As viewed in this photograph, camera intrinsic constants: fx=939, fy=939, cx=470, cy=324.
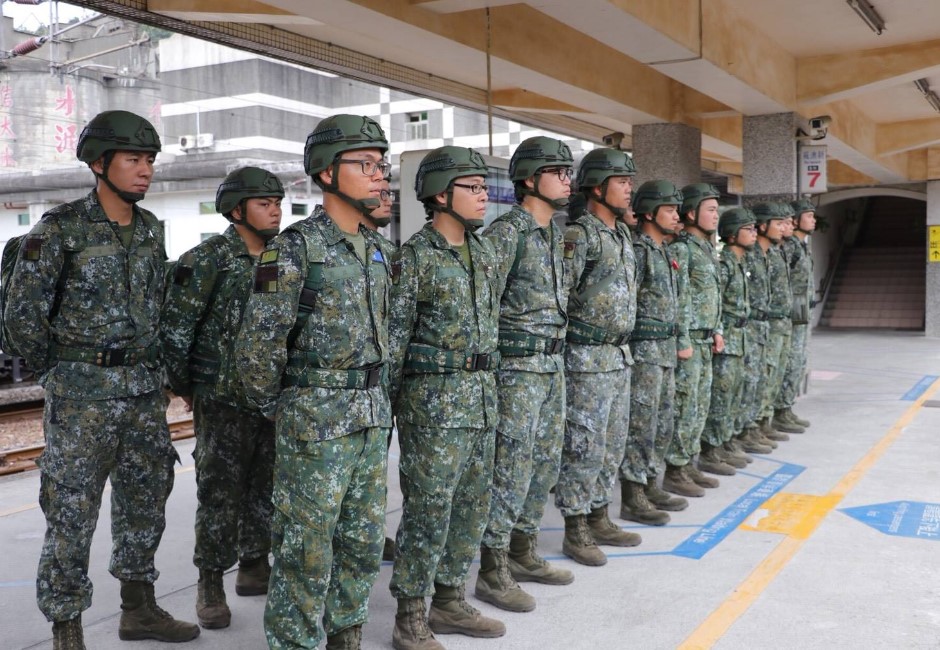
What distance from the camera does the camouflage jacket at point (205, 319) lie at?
13.0ft

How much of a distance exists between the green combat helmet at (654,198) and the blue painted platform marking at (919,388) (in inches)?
231

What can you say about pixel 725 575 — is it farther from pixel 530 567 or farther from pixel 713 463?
pixel 713 463

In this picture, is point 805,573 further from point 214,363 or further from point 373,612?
point 214,363

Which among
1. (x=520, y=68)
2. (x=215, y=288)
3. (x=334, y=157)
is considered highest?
(x=520, y=68)

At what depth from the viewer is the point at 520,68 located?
7660 mm

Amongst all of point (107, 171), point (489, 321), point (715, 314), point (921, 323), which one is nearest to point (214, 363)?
point (107, 171)

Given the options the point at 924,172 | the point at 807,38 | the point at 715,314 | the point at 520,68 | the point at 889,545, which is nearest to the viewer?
the point at 889,545

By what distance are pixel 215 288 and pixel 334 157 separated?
110 centimetres

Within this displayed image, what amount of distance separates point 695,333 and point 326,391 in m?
3.55

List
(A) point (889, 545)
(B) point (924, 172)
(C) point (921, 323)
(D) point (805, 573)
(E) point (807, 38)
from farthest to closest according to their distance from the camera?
(C) point (921, 323) → (B) point (924, 172) → (E) point (807, 38) → (A) point (889, 545) → (D) point (805, 573)

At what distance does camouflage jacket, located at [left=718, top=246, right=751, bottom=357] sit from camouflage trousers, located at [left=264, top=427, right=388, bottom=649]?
13.8ft

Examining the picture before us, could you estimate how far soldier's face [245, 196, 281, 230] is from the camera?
4.14m

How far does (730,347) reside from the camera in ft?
22.1

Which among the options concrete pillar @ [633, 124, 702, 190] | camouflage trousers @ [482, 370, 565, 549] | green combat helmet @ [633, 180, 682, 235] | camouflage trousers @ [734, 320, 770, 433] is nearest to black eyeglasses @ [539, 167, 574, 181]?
camouflage trousers @ [482, 370, 565, 549]
